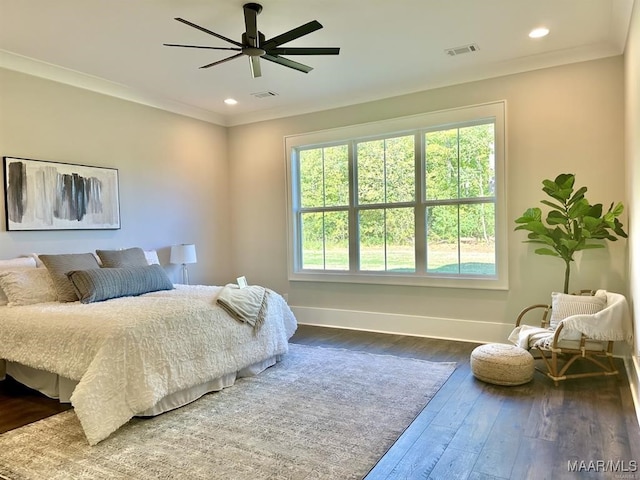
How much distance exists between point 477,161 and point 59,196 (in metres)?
4.34

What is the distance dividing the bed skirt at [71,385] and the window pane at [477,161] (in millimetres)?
2920

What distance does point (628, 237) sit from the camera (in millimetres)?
3668

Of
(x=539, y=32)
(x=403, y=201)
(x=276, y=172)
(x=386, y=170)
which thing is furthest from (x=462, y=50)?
(x=276, y=172)

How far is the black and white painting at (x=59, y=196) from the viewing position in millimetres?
3975

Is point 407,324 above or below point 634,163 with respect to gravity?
below

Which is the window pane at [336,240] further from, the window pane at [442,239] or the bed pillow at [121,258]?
the bed pillow at [121,258]

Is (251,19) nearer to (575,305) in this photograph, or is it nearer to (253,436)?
(253,436)

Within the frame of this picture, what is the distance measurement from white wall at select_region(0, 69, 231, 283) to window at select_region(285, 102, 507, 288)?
1.17 metres

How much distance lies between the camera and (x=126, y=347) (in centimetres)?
276

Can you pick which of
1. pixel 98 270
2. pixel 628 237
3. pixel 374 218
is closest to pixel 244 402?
pixel 98 270

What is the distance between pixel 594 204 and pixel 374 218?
2.32 m

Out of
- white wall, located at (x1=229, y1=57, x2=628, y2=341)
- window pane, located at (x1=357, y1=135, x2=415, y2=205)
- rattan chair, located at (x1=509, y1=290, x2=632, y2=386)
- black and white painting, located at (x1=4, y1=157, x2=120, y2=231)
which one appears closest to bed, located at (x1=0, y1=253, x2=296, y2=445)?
black and white painting, located at (x1=4, y1=157, x2=120, y2=231)

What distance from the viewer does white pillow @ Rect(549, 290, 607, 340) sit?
3.57 m

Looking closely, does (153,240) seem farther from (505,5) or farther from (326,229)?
(505,5)
